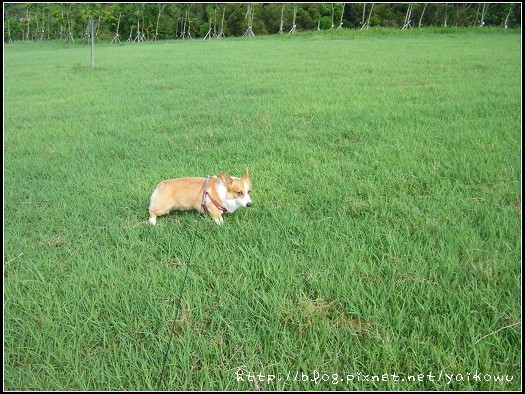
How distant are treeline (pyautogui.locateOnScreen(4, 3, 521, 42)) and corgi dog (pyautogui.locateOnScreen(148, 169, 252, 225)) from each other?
34848 mm

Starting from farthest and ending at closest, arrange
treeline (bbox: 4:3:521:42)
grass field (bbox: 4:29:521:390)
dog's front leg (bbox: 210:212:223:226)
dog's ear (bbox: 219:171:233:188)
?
treeline (bbox: 4:3:521:42)
dog's front leg (bbox: 210:212:223:226)
dog's ear (bbox: 219:171:233:188)
grass field (bbox: 4:29:521:390)

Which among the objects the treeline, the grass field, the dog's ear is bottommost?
the grass field

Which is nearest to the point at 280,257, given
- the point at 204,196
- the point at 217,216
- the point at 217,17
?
the point at 217,216

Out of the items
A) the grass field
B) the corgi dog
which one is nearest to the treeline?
the grass field

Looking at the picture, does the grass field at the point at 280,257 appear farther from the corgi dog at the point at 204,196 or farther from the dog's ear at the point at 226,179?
the dog's ear at the point at 226,179

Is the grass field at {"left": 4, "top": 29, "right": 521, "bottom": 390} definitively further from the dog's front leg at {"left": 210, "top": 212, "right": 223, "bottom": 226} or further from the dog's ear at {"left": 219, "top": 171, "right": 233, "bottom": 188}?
the dog's ear at {"left": 219, "top": 171, "right": 233, "bottom": 188}

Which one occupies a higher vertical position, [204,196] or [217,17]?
[217,17]

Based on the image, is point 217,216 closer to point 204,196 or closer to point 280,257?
point 204,196

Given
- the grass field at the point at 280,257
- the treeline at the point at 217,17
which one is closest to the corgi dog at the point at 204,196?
the grass field at the point at 280,257

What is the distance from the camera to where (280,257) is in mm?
2592

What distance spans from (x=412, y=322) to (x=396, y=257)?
0.59m

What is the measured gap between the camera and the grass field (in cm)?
181

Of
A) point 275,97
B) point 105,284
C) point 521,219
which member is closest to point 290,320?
point 105,284

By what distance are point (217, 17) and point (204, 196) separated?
45.4 meters
